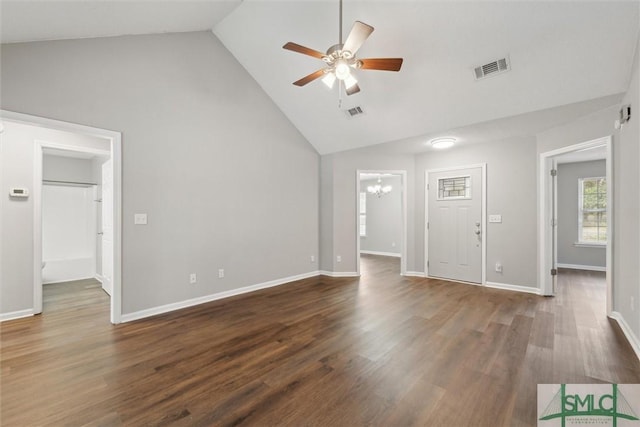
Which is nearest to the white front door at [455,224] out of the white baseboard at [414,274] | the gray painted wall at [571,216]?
the white baseboard at [414,274]

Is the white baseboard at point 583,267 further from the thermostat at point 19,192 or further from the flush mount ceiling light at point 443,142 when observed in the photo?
the thermostat at point 19,192

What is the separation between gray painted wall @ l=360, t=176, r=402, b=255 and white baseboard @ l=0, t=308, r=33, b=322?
794cm

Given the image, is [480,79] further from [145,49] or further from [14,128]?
[14,128]

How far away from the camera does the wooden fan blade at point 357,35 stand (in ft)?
7.17

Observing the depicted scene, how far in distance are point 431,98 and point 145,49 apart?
3.74 metres

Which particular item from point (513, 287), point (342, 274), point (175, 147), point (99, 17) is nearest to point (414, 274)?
point (342, 274)

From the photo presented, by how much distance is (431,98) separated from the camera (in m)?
3.61

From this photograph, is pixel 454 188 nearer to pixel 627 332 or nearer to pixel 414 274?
pixel 414 274

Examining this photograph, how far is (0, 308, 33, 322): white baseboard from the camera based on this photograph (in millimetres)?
3175

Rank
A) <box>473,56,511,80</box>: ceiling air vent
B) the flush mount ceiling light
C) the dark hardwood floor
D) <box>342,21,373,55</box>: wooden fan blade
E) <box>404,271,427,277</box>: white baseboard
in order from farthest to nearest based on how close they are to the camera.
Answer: <box>404,271,427,277</box>: white baseboard, the flush mount ceiling light, <box>473,56,511,80</box>: ceiling air vent, <box>342,21,373,55</box>: wooden fan blade, the dark hardwood floor

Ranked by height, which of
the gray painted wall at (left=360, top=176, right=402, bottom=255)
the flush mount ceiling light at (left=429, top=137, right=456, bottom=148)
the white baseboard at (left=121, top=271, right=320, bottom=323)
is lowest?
the white baseboard at (left=121, top=271, right=320, bottom=323)

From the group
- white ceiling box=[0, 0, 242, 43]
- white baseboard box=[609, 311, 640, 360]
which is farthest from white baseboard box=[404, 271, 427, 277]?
white ceiling box=[0, 0, 242, 43]

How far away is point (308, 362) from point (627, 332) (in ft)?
10.8

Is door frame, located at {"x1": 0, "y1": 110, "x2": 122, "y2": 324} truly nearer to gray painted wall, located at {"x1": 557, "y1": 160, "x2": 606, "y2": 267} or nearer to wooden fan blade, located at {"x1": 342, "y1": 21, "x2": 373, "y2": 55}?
wooden fan blade, located at {"x1": 342, "y1": 21, "x2": 373, "y2": 55}
